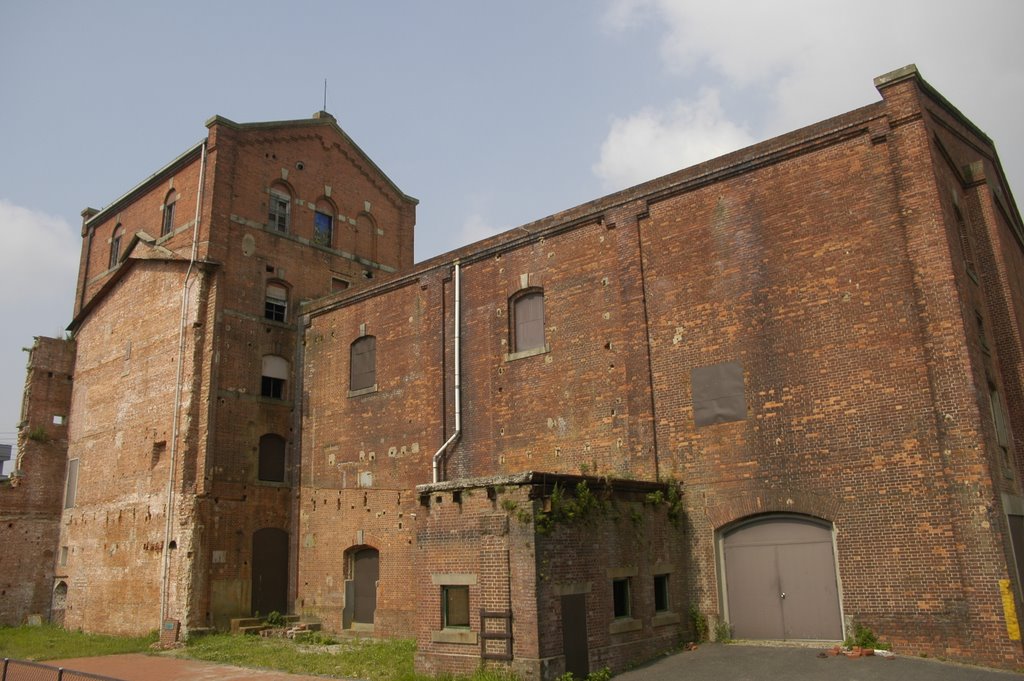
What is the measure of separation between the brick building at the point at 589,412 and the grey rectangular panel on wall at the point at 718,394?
0.24ft

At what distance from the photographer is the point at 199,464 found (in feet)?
69.0

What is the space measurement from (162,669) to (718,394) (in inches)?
486

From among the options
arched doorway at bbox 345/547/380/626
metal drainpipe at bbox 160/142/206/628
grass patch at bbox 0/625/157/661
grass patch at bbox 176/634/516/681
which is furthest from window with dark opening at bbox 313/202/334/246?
grass patch at bbox 0/625/157/661

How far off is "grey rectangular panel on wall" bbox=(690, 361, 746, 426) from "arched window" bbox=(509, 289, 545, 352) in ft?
13.8

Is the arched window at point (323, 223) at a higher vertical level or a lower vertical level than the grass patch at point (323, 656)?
higher

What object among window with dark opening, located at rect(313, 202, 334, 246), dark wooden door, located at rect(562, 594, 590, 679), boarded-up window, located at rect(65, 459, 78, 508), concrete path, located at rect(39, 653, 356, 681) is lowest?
concrete path, located at rect(39, 653, 356, 681)

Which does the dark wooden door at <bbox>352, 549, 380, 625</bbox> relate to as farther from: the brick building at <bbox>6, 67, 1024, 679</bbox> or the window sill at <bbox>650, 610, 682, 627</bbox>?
the window sill at <bbox>650, 610, 682, 627</bbox>

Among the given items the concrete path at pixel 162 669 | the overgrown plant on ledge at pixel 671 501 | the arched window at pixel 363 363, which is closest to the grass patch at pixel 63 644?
the concrete path at pixel 162 669

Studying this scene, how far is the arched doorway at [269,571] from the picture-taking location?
21.3 metres

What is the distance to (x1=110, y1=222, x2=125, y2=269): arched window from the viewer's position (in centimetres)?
2783

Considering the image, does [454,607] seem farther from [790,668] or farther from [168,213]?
[168,213]

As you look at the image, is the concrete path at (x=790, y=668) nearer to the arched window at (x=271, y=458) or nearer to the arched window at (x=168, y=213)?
the arched window at (x=271, y=458)

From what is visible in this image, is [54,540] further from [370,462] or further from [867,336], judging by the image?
[867,336]

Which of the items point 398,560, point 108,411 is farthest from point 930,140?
point 108,411
